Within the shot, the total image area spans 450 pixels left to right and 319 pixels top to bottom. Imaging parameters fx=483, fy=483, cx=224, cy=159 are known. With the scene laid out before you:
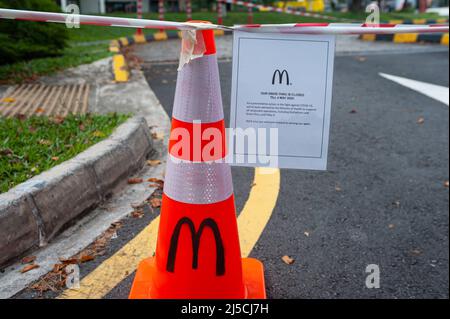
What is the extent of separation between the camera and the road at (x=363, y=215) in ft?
7.60

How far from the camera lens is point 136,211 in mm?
2854

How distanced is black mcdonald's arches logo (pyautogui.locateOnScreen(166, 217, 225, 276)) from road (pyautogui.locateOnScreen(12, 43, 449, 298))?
1.07 ft

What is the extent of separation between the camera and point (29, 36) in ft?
21.1

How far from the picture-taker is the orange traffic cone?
6.15 ft

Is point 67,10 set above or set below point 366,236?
above

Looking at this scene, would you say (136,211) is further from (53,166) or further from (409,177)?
(409,177)

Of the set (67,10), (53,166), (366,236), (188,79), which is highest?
(67,10)

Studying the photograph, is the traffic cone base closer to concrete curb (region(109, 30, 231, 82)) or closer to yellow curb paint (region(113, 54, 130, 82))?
yellow curb paint (region(113, 54, 130, 82))

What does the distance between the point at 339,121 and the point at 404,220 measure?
2.00 m

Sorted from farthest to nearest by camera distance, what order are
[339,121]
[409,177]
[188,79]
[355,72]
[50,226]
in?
[355,72] → [339,121] → [409,177] → [50,226] → [188,79]

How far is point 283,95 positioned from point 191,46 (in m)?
0.39

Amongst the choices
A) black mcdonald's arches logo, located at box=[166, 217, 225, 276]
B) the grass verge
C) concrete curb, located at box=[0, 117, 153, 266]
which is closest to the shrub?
the grass verge

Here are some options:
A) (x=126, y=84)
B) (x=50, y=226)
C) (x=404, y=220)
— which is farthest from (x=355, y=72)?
(x=50, y=226)

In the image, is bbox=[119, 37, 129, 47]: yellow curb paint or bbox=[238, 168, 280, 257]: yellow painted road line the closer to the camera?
bbox=[238, 168, 280, 257]: yellow painted road line
